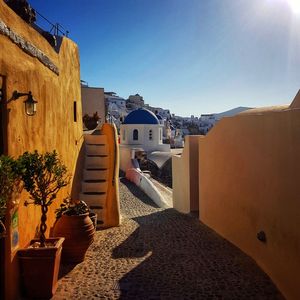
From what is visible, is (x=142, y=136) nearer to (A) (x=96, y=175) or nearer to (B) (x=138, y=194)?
(B) (x=138, y=194)

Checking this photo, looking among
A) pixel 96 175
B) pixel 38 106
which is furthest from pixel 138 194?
pixel 38 106

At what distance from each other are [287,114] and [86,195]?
5.46m

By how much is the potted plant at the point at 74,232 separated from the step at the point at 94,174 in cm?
292

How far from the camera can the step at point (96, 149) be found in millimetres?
9312

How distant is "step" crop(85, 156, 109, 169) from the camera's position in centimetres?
902

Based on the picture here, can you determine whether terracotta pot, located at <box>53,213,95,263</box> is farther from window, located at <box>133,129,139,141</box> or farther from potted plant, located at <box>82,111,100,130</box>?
window, located at <box>133,129,139,141</box>

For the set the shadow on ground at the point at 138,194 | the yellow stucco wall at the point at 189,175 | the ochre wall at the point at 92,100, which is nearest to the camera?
the yellow stucco wall at the point at 189,175

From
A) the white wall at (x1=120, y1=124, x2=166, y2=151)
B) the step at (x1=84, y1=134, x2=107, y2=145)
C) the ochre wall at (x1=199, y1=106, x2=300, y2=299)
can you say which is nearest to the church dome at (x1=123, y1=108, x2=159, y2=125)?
the white wall at (x1=120, y1=124, x2=166, y2=151)

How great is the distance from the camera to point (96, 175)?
879 cm

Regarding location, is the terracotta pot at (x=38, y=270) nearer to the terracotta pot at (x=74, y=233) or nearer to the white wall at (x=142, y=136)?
the terracotta pot at (x=74, y=233)

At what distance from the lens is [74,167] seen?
816 centimetres

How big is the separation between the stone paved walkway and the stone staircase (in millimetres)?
705

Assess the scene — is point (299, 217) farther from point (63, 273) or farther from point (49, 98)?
point (49, 98)

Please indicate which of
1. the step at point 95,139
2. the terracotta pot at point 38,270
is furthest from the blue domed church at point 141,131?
the terracotta pot at point 38,270
